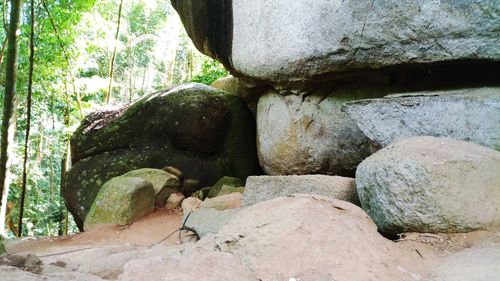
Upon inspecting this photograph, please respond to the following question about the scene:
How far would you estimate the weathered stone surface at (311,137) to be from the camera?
5.12 m

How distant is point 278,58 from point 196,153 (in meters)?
3.64

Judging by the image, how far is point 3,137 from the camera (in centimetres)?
793

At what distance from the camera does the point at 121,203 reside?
6699mm

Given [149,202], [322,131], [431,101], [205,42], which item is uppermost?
[205,42]

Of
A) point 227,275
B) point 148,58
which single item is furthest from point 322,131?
point 148,58

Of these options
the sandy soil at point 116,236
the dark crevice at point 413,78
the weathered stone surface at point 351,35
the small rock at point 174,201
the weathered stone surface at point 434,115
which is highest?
the weathered stone surface at point 351,35

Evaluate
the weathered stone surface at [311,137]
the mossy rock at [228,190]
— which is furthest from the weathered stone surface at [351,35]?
the mossy rock at [228,190]

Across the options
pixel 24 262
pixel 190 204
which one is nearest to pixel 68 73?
pixel 190 204

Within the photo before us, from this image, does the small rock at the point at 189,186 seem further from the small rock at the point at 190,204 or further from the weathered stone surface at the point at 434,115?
the weathered stone surface at the point at 434,115

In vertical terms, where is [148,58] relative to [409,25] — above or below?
above

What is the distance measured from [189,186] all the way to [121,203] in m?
1.42

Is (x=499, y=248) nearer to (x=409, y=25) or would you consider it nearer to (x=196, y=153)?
(x=409, y=25)

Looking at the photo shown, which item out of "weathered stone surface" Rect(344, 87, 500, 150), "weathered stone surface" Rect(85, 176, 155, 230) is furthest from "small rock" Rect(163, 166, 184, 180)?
"weathered stone surface" Rect(344, 87, 500, 150)

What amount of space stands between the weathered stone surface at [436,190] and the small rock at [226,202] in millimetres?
3085
